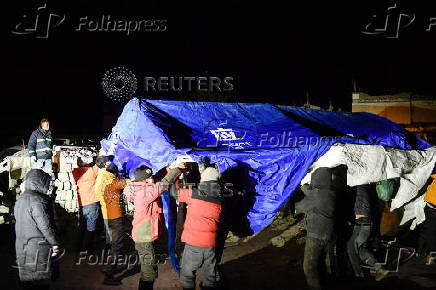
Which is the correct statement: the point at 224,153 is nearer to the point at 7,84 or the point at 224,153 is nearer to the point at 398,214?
the point at 398,214

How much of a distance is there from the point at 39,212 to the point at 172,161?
6.68ft

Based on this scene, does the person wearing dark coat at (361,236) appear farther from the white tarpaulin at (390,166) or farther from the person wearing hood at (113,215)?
the person wearing hood at (113,215)

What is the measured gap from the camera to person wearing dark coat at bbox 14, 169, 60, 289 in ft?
13.9

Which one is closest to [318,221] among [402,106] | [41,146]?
[41,146]

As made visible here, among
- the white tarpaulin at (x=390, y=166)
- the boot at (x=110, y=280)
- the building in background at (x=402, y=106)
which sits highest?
the building in background at (x=402, y=106)

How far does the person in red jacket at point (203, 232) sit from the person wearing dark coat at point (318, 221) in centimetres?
156

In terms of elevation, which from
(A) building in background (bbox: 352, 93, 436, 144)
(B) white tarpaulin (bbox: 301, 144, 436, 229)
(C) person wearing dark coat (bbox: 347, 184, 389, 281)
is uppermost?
(A) building in background (bbox: 352, 93, 436, 144)

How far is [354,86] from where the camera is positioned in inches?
642

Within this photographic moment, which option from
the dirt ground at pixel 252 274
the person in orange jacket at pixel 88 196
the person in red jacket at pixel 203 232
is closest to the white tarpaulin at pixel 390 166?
the dirt ground at pixel 252 274

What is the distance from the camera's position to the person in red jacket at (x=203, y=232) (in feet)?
14.5

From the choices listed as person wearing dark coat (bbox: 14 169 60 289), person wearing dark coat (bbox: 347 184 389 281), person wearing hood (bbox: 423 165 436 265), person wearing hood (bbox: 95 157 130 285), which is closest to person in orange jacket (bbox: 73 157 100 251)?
person wearing hood (bbox: 95 157 130 285)

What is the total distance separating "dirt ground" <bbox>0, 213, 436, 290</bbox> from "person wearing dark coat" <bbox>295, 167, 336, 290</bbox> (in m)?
1.03

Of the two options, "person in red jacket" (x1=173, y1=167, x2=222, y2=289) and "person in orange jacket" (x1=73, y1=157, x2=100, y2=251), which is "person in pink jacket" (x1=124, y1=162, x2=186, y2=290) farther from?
"person in orange jacket" (x1=73, y1=157, x2=100, y2=251)

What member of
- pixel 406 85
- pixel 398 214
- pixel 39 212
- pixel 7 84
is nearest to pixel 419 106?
pixel 406 85
